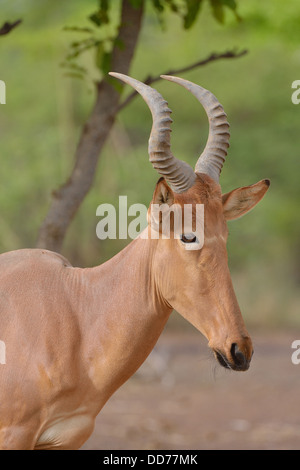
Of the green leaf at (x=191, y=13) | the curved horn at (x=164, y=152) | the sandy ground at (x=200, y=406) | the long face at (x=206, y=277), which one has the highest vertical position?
the green leaf at (x=191, y=13)

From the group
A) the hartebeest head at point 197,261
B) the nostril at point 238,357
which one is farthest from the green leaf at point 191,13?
the nostril at point 238,357

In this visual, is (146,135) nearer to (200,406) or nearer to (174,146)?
(174,146)

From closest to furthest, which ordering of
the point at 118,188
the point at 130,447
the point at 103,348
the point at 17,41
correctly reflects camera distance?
the point at 103,348, the point at 130,447, the point at 17,41, the point at 118,188

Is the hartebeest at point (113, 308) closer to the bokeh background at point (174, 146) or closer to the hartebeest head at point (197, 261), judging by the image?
the hartebeest head at point (197, 261)

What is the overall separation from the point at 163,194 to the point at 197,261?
1.33 ft

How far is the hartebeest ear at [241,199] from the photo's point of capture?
4.68 meters

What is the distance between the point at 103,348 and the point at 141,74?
20.2 metres

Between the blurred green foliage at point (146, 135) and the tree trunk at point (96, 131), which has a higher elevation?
the blurred green foliage at point (146, 135)

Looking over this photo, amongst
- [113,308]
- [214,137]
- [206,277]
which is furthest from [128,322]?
[214,137]

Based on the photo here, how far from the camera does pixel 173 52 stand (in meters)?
22.9

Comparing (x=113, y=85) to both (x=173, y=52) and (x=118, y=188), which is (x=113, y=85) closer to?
(x=118, y=188)

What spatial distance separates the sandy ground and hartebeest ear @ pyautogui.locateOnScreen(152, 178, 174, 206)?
590 cm

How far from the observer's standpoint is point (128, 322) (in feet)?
15.6
